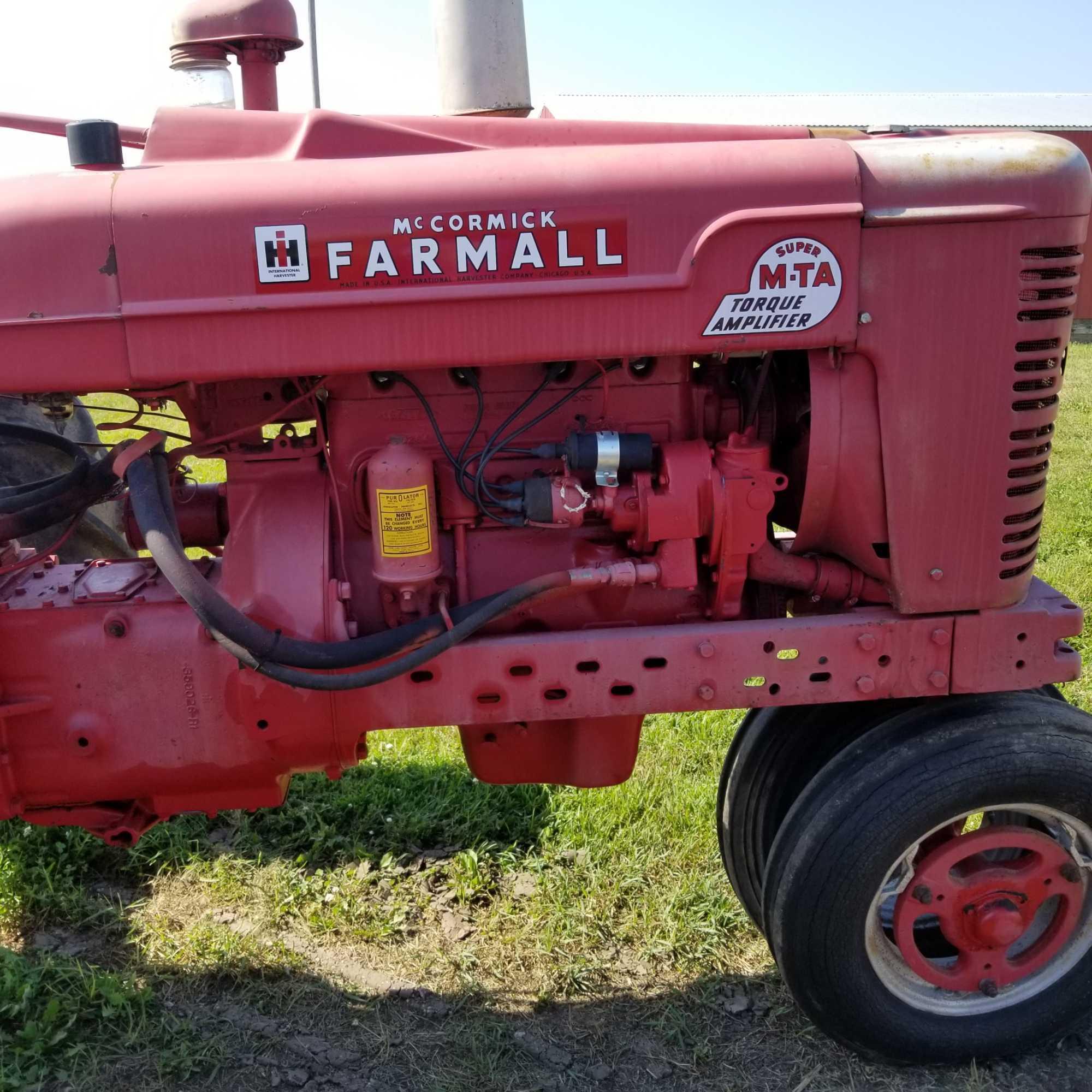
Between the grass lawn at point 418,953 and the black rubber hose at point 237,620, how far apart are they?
100 centimetres

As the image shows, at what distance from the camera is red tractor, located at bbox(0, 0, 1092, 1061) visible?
5.90ft

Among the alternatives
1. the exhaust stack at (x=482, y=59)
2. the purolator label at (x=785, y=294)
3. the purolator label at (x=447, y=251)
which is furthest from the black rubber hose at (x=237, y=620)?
the exhaust stack at (x=482, y=59)

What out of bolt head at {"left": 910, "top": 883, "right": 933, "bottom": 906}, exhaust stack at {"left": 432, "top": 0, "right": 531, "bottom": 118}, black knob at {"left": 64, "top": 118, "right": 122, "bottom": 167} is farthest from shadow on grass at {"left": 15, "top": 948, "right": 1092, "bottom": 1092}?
exhaust stack at {"left": 432, "top": 0, "right": 531, "bottom": 118}

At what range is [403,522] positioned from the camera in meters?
1.96

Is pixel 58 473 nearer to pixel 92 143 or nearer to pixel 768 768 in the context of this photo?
pixel 92 143

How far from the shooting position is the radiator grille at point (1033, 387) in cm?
191

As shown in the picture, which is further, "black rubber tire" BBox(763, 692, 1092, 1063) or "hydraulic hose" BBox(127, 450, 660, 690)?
"black rubber tire" BBox(763, 692, 1092, 1063)

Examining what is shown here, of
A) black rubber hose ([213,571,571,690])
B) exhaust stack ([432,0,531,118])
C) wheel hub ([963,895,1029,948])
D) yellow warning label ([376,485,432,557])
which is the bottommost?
wheel hub ([963,895,1029,948])

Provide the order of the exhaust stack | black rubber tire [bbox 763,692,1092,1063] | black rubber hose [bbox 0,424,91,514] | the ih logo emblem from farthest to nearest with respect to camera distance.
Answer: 1. the exhaust stack
2. black rubber hose [bbox 0,424,91,514]
3. black rubber tire [bbox 763,692,1092,1063]
4. the ih logo emblem

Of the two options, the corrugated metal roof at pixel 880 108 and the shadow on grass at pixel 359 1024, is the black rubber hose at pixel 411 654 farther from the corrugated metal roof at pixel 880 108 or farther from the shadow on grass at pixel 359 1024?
the corrugated metal roof at pixel 880 108

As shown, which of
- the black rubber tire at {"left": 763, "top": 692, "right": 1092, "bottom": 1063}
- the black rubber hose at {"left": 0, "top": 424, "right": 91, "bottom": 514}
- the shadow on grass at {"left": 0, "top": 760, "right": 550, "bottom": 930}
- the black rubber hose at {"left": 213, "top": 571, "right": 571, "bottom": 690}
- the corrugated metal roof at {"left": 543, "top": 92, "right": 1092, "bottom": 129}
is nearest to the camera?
the black rubber hose at {"left": 213, "top": 571, "right": 571, "bottom": 690}

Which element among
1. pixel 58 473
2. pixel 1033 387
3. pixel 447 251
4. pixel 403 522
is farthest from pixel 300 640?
pixel 1033 387

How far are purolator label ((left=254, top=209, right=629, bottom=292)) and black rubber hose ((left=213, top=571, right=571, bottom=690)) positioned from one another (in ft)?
1.83

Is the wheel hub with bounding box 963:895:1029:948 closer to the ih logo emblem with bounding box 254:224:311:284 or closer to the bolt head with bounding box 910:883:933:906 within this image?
the bolt head with bounding box 910:883:933:906
